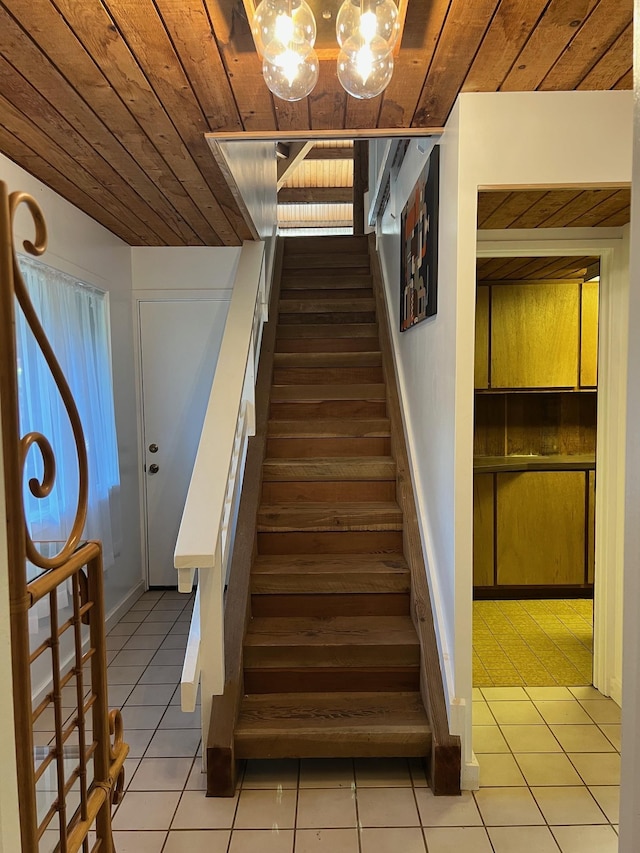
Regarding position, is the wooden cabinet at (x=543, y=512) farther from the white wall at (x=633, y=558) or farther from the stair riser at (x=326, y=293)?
the white wall at (x=633, y=558)

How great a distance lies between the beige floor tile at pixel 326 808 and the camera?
2.04 meters

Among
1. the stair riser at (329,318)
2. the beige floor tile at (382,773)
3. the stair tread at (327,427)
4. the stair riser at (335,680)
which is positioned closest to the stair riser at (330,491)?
the stair tread at (327,427)

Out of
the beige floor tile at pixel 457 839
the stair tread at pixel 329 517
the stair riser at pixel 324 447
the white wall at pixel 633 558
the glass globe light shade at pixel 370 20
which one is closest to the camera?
the white wall at pixel 633 558

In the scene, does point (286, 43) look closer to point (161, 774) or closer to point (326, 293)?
point (161, 774)

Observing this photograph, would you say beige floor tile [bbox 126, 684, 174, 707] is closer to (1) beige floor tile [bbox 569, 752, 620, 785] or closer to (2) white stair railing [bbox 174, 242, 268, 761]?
(2) white stair railing [bbox 174, 242, 268, 761]

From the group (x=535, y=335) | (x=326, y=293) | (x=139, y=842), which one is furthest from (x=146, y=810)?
(x=326, y=293)

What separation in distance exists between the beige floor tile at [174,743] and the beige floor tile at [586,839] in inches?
54.3

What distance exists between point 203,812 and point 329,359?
2.69 m

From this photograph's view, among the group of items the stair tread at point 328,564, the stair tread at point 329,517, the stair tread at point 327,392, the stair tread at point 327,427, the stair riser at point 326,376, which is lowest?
the stair tread at point 328,564

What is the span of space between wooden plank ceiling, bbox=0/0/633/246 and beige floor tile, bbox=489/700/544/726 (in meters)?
2.51

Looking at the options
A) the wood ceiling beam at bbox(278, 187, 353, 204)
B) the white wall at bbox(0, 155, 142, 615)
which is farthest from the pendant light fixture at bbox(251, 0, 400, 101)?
the wood ceiling beam at bbox(278, 187, 353, 204)

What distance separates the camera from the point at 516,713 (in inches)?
108

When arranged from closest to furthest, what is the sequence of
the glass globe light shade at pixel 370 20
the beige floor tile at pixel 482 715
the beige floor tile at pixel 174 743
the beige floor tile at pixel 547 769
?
the glass globe light shade at pixel 370 20
the beige floor tile at pixel 547 769
the beige floor tile at pixel 174 743
the beige floor tile at pixel 482 715

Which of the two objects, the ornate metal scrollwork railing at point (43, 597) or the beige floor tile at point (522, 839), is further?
the beige floor tile at point (522, 839)
